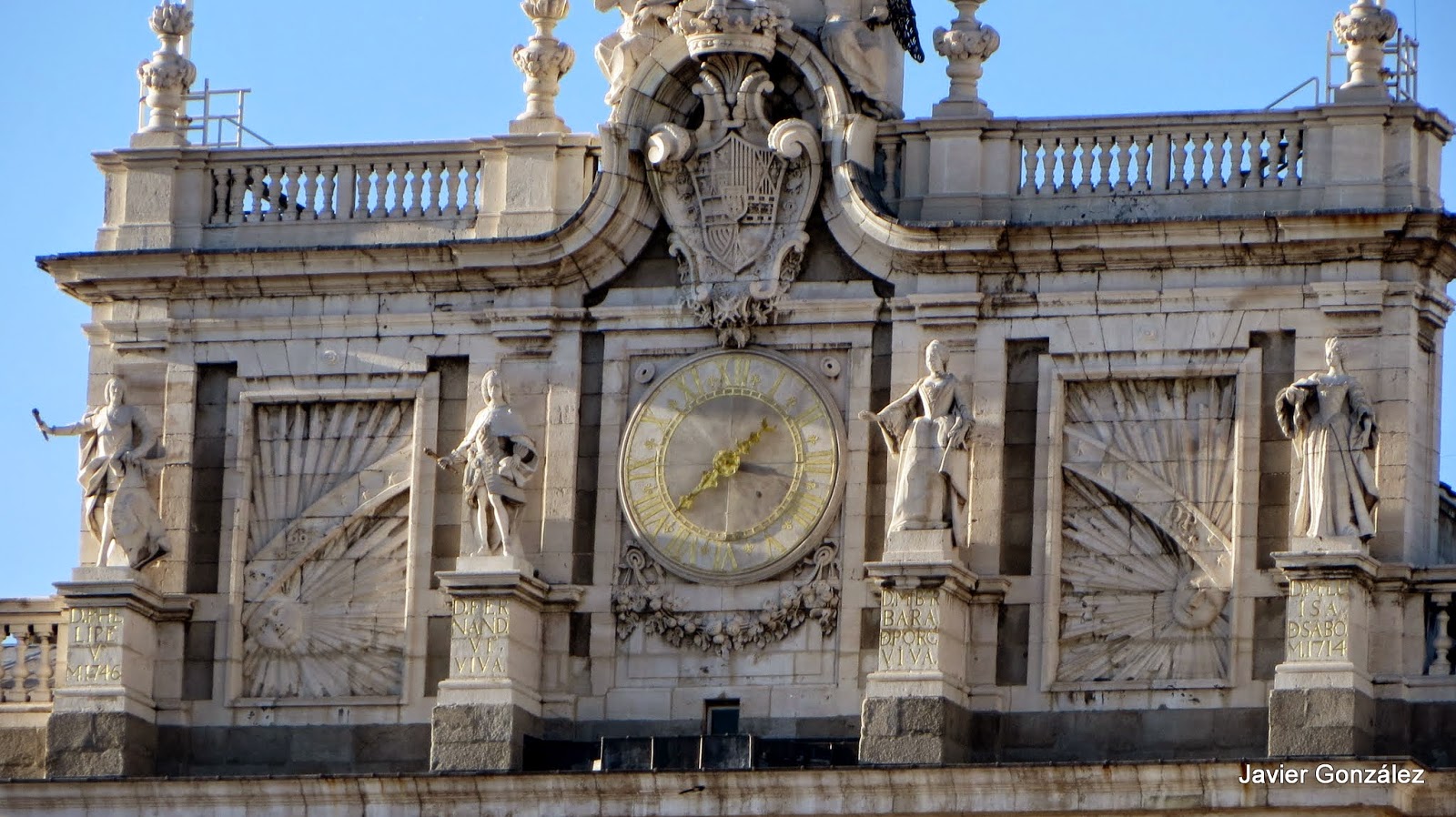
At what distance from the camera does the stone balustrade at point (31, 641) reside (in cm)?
3562

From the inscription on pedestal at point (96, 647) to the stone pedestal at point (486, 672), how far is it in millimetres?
2300

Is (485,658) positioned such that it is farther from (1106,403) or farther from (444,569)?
(1106,403)

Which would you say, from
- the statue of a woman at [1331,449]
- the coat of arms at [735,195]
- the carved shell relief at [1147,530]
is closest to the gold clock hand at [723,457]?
the coat of arms at [735,195]

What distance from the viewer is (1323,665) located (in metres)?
33.0

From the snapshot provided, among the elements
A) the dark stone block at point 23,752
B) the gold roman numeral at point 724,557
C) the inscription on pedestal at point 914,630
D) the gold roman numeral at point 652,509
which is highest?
the gold roman numeral at point 652,509

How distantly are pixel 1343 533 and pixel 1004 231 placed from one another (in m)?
3.16

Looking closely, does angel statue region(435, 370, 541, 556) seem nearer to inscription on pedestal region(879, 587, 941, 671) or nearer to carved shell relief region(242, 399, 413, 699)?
carved shell relief region(242, 399, 413, 699)

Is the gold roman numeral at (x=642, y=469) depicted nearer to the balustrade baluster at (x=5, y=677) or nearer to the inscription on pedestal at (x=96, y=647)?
the inscription on pedestal at (x=96, y=647)

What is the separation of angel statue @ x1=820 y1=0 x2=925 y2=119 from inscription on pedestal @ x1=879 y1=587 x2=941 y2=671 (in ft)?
11.7

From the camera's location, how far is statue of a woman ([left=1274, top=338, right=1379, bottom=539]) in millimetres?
33156

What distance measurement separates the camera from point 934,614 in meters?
33.7

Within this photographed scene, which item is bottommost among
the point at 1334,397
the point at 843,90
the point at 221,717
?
the point at 221,717

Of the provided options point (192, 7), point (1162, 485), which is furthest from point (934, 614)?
point (192, 7)

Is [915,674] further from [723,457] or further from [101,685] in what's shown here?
[101,685]
